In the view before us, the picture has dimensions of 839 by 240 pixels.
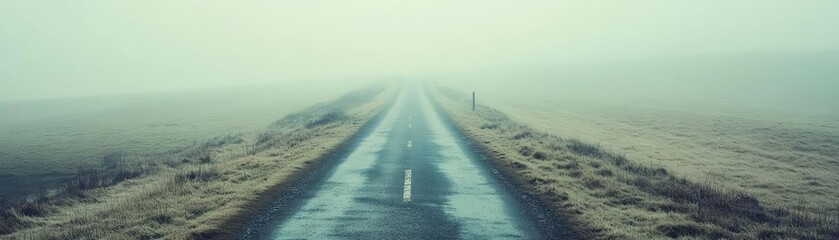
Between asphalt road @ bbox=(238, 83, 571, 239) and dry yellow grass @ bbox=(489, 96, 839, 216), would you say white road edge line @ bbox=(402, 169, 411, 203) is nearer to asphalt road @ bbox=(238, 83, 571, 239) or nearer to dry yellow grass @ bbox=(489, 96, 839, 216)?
asphalt road @ bbox=(238, 83, 571, 239)

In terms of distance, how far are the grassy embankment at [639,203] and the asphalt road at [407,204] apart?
30.1 inches

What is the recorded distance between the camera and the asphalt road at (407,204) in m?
8.34

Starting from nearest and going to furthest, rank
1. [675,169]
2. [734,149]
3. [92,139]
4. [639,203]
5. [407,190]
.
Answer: [639,203]
[407,190]
[675,169]
[734,149]
[92,139]

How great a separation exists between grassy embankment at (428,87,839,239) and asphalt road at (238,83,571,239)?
764 mm

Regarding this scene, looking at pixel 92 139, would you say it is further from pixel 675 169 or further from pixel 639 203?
pixel 675 169

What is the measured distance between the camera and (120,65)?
199500mm

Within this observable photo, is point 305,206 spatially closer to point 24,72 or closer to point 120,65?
point 24,72

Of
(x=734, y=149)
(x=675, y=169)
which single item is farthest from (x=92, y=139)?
(x=734, y=149)

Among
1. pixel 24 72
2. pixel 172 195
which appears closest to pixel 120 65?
pixel 24 72

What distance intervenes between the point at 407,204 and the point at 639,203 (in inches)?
203

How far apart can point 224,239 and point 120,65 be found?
229m

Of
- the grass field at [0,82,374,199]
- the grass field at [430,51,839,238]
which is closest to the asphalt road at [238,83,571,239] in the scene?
the grass field at [430,51,839,238]

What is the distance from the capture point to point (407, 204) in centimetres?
1017

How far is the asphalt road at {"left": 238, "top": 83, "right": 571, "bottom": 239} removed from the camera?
27.3 feet
